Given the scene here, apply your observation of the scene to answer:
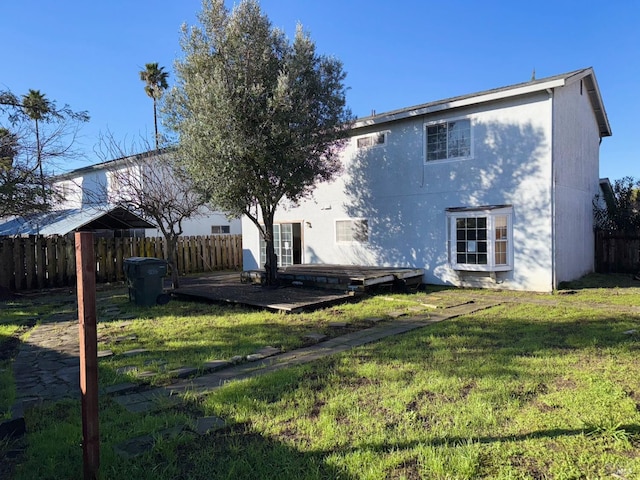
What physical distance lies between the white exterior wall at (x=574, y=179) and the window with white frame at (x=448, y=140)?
2285 mm

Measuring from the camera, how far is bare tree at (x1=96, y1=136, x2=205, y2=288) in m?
11.8

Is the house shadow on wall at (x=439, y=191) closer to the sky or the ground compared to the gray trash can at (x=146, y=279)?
closer to the sky

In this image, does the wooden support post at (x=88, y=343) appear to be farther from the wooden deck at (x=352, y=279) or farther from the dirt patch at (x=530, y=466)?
the wooden deck at (x=352, y=279)

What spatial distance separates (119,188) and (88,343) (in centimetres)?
1326

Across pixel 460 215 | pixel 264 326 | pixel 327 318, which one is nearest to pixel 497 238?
pixel 460 215

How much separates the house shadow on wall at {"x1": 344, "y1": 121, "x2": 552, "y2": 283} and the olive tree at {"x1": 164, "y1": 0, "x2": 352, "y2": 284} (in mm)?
2950

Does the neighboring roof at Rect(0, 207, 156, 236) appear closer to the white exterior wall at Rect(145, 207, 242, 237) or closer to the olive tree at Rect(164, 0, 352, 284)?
the white exterior wall at Rect(145, 207, 242, 237)

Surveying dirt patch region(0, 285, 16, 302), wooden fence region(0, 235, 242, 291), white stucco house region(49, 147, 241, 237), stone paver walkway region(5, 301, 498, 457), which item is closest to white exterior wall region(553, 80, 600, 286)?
stone paver walkway region(5, 301, 498, 457)

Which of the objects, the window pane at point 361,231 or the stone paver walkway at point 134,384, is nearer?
the stone paver walkway at point 134,384

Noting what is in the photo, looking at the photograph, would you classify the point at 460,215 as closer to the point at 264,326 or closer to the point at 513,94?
the point at 513,94

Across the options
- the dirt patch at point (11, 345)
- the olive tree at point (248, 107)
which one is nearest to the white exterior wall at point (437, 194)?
the olive tree at point (248, 107)

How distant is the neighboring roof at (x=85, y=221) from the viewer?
14.7 metres

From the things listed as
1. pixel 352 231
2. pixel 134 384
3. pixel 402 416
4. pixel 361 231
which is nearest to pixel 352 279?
pixel 361 231

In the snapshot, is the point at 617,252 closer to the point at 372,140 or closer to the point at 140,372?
the point at 372,140
